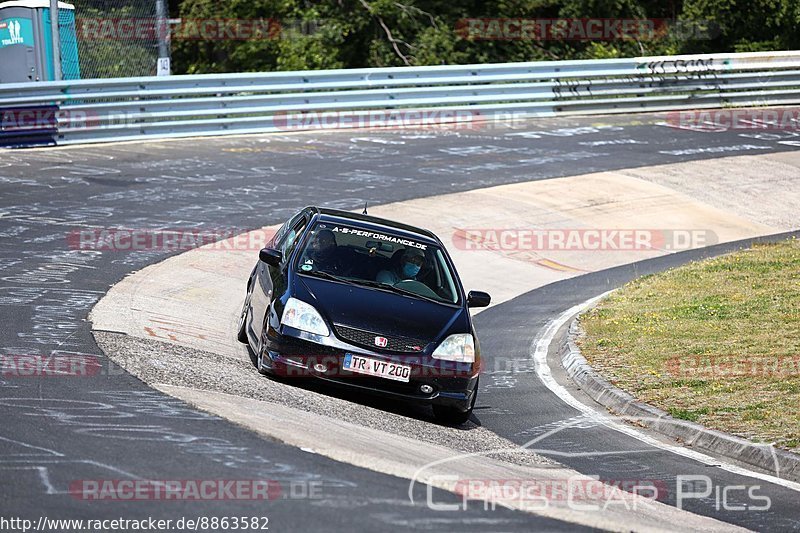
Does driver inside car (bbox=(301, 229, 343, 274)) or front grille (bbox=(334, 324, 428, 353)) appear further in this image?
driver inside car (bbox=(301, 229, 343, 274))

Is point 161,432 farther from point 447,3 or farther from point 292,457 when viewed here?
point 447,3

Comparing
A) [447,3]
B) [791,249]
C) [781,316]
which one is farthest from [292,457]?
[447,3]

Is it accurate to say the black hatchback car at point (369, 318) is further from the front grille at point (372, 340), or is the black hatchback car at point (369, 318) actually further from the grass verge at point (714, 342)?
the grass verge at point (714, 342)

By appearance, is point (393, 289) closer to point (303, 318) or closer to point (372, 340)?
point (372, 340)

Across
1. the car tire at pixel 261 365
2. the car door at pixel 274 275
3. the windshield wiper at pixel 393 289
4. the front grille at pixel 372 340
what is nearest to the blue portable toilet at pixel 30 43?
the car door at pixel 274 275

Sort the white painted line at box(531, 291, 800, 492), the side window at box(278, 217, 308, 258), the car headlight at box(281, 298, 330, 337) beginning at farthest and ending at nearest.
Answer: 1. the side window at box(278, 217, 308, 258)
2. the car headlight at box(281, 298, 330, 337)
3. the white painted line at box(531, 291, 800, 492)

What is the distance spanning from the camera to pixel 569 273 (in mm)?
16891

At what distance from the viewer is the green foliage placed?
33156mm

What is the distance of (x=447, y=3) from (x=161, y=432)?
2912 centimetres

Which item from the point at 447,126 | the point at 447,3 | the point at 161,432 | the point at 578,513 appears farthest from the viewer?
the point at 447,3

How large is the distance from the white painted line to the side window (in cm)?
296

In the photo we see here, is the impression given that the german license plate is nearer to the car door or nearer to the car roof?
the car door

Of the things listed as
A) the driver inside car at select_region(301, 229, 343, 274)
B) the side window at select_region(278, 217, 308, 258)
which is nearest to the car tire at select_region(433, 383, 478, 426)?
the driver inside car at select_region(301, 229, 343, 274)

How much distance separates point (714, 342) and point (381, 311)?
4.51m
